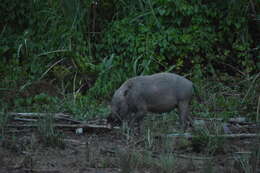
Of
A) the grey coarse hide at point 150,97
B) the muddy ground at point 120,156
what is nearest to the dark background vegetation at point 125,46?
the grey coarse hide at point 150,97

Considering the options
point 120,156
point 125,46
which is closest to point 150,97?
point 120,156

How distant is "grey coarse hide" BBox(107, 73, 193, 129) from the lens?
6.15 meters

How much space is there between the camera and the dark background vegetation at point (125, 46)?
8.86 m

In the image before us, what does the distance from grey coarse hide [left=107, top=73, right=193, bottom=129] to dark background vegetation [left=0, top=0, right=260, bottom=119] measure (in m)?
2.13

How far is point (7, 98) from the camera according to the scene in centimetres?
793

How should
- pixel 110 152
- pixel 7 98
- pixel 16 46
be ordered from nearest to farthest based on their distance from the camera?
pixel 110 152, pixel 7 98, pixel 16 46

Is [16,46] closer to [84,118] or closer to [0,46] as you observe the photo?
[0,46]

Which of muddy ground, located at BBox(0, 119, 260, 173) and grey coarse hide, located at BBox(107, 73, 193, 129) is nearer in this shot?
muddy ground, located at BBox(0, 119, 260, 173)

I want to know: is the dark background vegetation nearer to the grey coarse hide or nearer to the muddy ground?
the grey coarse hide

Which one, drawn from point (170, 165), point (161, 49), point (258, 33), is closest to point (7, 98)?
point (161, 49)

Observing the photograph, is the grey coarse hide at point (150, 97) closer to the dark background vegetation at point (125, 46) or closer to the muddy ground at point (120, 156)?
the muddy ground at point (120, 156)

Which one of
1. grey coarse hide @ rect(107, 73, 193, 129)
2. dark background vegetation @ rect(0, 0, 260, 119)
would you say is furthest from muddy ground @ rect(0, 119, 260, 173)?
dark background vegetation @ rect(0, 0, 260, 119)

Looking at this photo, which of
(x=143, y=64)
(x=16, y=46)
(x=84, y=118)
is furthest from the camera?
(x=16, y=46)

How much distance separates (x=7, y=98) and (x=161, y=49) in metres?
3.15
